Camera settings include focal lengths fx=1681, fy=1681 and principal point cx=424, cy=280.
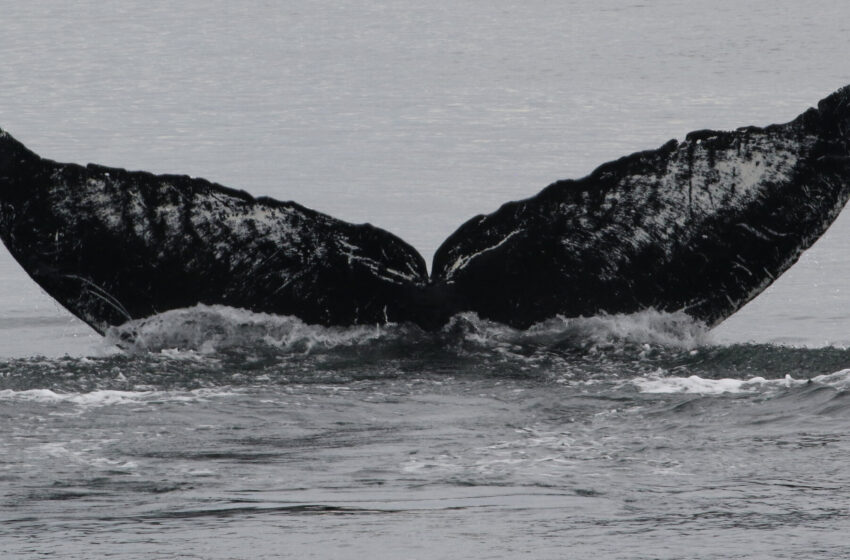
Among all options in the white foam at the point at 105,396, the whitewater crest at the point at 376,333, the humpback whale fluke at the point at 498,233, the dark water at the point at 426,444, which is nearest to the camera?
the dark water at the point at 426,444

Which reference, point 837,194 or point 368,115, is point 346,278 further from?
point 368,115

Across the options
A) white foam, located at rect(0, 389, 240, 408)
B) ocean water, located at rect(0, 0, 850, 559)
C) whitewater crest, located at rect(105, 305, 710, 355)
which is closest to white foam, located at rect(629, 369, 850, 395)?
ocean water, located at rect(0, 0, 850, 559)

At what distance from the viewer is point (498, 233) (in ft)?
32.7

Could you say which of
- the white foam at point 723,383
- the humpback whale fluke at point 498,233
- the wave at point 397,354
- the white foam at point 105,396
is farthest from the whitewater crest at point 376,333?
the white foam at point 105,396

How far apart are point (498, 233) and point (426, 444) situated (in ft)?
6.27

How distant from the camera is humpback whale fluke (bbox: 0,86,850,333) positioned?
9.89 meters

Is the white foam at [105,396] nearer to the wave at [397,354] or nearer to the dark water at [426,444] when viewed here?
the dark water at [426,444]

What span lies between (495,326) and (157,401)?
7.22ft

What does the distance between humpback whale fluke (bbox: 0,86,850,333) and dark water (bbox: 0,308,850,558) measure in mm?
327

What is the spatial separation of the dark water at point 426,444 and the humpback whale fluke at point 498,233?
12.9 inches

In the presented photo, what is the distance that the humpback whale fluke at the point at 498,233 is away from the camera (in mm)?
9891

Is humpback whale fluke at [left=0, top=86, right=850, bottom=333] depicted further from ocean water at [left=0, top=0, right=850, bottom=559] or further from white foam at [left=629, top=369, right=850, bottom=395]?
white foam at [left=629, top=369, right=850, bottom=395]

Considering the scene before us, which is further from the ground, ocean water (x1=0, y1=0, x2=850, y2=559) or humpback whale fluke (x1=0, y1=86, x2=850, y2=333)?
humpback whale fluke (x1=0, y1=86, x2=850, y2=333)

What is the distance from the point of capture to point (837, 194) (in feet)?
32.7
